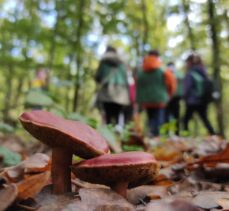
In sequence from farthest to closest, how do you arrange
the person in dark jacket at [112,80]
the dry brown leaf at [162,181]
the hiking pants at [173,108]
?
the hiking pants at [173,108] < the person in dark jacket at [112,80] < the dry brown leaf at [162,181]

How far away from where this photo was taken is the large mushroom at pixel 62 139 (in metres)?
1.08

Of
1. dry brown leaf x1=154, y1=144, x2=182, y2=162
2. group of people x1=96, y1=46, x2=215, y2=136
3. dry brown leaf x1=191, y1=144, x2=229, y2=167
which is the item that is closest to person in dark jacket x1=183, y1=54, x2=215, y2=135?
group of people x1=96, y1=46, x2=215, y2=136

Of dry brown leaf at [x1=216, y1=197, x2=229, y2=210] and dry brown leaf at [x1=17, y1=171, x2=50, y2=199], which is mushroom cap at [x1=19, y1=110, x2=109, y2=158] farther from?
dry brown leaf at [x1=216, y1=197, x2=229, y2=210]

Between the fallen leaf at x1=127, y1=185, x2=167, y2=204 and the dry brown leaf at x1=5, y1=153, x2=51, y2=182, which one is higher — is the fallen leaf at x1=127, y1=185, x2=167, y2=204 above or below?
below

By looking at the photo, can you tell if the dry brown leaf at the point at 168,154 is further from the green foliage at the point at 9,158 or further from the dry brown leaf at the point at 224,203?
the dry brown leaf at the point at 224,203

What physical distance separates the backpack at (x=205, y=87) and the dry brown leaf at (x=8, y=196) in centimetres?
756

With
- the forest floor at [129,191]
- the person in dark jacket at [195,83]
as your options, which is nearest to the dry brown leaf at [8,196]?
the forest floor at [129,191]

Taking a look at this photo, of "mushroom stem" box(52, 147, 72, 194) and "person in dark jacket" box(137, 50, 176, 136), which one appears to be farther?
"person in dark jacket" box(137, 50, 176, 136)

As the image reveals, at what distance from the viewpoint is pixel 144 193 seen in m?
1.42

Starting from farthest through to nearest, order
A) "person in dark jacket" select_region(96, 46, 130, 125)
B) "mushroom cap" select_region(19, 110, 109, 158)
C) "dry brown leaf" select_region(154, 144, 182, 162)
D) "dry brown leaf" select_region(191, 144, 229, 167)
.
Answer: "person in dark jacket" select_region(96, 46, 130, 125)
"dry brown leaf" select_region(154, 144, 182, 162)
"dry brown leaf" select_region(191, 144, 229, 167)
"mushroom cap" select_region(19, 110, 109, 158)

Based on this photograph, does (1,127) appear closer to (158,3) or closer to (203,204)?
(203,204)

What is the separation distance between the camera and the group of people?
757 centimetres

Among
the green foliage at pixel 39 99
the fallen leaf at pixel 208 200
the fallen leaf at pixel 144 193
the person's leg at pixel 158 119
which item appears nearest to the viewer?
the fallen leaf at pixel 208 200

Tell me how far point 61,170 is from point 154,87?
669cm
